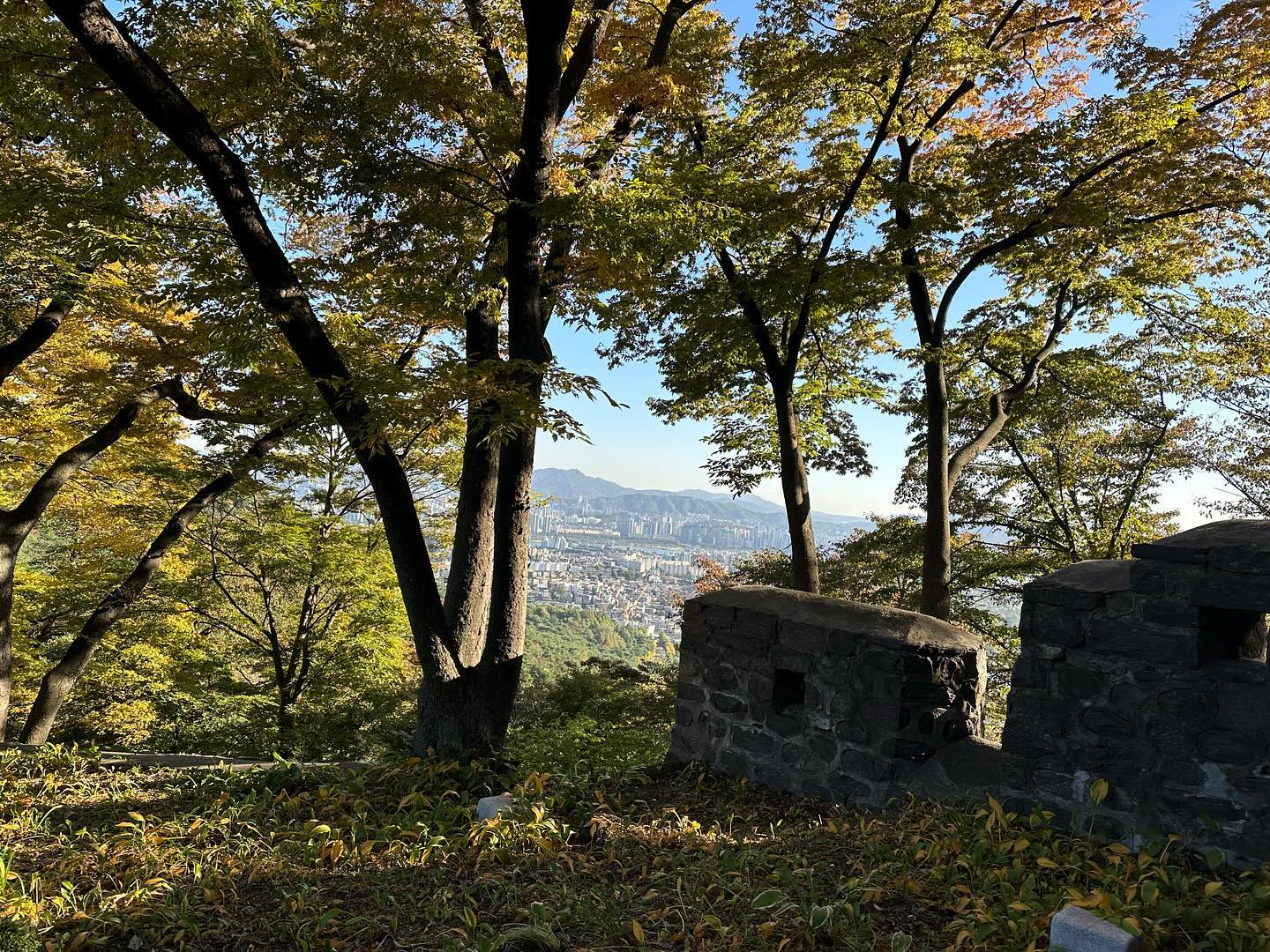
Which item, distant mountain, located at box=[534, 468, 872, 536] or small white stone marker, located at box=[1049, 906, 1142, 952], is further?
distant mountain, located at box=[534, 468, 872, 536]

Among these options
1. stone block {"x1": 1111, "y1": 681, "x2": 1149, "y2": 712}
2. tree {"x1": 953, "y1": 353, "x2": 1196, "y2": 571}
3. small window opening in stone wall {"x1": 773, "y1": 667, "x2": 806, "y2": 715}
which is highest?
tree {"x1": 953, "y1": 353, "x2": 1196, "y2": 571}

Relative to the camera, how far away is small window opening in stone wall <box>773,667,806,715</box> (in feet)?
14.2

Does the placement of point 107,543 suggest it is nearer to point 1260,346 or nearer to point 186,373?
→ point 186,373

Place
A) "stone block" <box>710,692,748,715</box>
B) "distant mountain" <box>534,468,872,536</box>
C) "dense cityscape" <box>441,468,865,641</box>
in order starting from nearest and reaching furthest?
"stone block" <box>710,692,748,715</box> → "dense cityscape" <box>441,468,865,641</box> → "distant mountain" <box>534,468,872,536</box>

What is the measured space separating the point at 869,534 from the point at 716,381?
3759 mm

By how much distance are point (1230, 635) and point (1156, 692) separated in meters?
0.40

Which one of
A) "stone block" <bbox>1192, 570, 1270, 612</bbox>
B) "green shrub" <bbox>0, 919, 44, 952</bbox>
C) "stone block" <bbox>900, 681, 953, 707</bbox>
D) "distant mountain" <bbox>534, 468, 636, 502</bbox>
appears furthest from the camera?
"distant mountain" <bbox>534, 468, 636, 502</bbox>

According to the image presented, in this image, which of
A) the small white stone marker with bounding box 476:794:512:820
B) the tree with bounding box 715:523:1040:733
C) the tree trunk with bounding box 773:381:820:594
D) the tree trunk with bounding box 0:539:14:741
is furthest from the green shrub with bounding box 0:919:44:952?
the tree with bounding box 715:523:1040:733

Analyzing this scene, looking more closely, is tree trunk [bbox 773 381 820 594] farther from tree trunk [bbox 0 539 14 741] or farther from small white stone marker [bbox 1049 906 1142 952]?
tree trunk [bbox 0 539 14 741]

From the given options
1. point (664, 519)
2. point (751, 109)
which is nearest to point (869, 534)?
point (751, 109)

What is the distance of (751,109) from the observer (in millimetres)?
7555

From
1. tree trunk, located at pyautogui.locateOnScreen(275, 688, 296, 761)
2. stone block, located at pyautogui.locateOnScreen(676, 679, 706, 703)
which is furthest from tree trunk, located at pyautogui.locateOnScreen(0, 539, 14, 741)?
stone block, located at pyautogui.locateOnScreen(676, 679, 706, 703)

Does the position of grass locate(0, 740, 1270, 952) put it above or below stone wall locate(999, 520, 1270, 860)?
below

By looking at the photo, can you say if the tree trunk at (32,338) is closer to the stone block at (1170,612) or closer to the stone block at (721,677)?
the stone block at (721,677)
